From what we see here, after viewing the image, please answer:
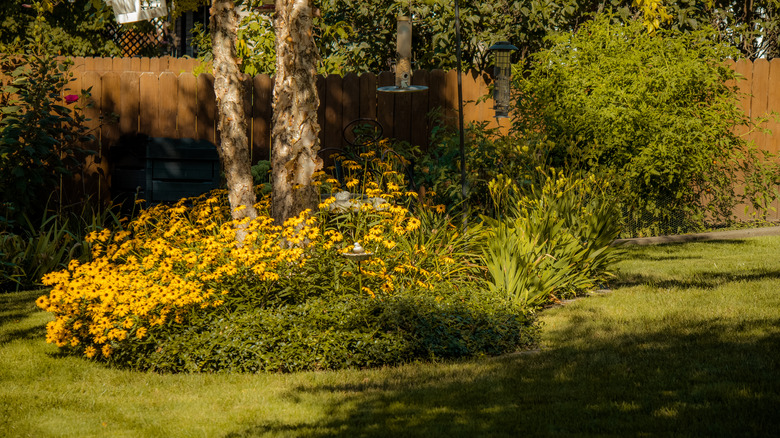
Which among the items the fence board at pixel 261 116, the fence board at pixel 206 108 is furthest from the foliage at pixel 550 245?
the fence board at pixel 206 108

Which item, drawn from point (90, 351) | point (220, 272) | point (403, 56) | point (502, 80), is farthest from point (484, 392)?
point (502, 80)

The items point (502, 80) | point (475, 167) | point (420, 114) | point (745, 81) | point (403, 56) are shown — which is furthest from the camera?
point (745, 81)

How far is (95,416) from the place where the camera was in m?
4.30

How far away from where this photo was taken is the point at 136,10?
13.0 m

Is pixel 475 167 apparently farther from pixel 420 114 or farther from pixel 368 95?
pixel 368 95

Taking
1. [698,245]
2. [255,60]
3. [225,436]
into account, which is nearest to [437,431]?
[225,436]

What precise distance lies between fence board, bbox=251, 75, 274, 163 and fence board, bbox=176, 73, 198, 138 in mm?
749

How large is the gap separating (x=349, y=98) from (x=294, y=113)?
4181 mm

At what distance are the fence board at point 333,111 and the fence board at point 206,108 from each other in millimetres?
1459

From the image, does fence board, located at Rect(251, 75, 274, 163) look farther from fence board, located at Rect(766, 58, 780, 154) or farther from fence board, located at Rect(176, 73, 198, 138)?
fence board, located at Rect(766, 58, 780, 154)

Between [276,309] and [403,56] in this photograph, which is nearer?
[276,309]

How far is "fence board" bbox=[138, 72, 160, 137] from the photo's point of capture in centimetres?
1036

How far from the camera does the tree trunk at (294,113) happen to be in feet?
21.7

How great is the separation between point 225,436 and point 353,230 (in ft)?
10.6
